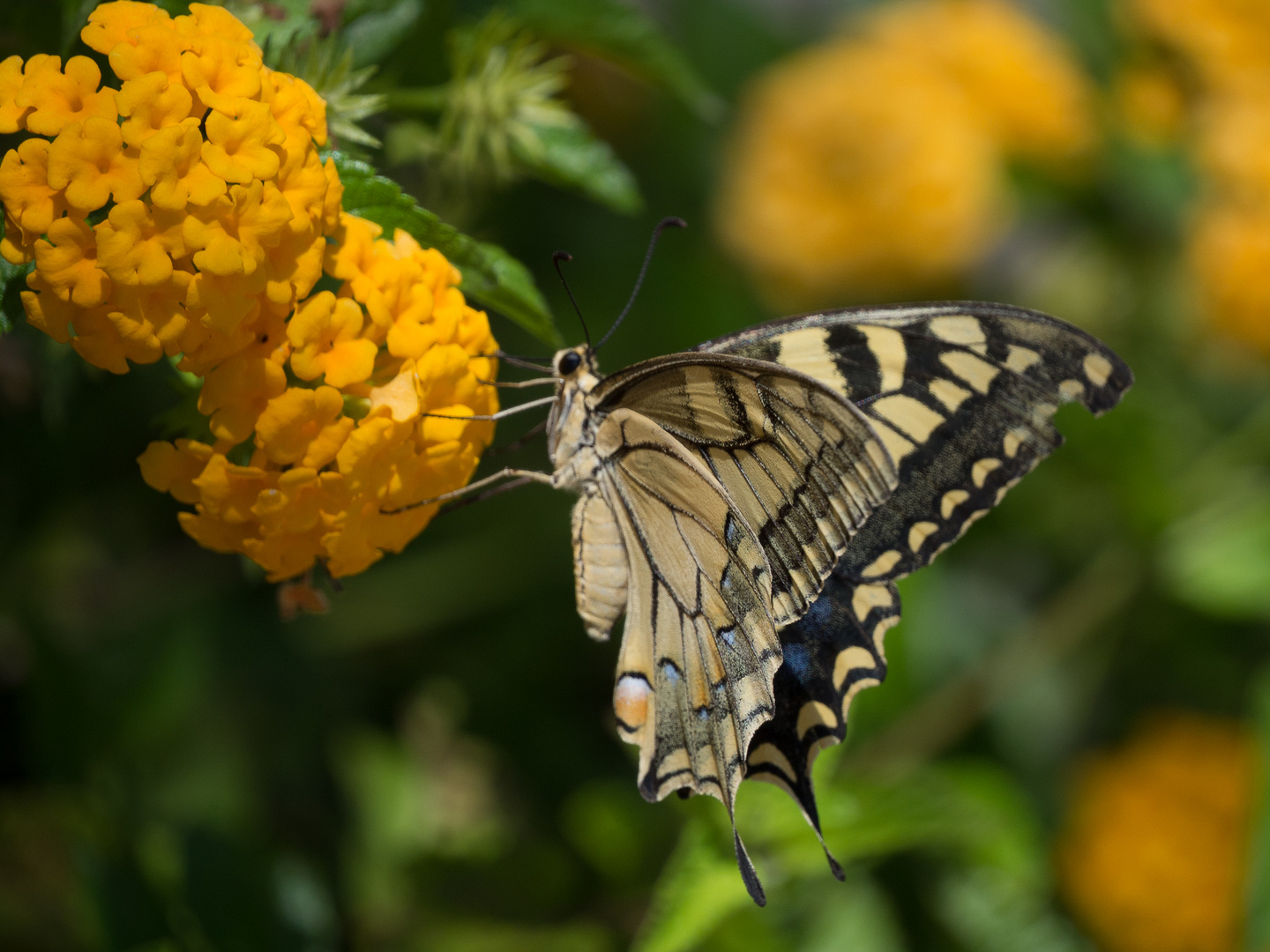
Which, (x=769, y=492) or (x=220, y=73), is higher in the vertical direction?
(x=220, y=73)

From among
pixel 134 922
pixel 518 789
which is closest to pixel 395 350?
pixel 134 922

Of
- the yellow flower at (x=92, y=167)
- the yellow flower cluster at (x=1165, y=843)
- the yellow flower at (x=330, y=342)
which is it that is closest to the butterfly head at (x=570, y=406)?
the yellow flower at (x=330, y=342)

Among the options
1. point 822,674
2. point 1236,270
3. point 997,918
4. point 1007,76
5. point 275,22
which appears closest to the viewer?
point 275,22

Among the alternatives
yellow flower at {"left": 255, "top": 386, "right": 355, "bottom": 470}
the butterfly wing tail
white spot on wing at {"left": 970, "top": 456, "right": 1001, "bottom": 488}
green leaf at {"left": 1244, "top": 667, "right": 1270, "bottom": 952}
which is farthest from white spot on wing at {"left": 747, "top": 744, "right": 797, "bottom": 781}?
green leaf at {"left": 1244, "top": 667, "right": 1270, "bottom": 952}

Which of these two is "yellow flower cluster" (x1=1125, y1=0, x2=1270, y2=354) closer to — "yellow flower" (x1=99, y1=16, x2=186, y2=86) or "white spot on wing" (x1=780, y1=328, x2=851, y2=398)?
"white spot on wing" (x1=780, y1=328, x2=851, y2=398)

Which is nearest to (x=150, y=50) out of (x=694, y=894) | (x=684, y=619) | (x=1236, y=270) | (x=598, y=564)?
(x=598, y=564)

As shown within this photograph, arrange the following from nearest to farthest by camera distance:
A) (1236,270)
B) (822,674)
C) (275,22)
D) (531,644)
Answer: (275,22), (822,674), (531,644), (1236,270)

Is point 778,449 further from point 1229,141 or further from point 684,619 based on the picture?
point 1229,141

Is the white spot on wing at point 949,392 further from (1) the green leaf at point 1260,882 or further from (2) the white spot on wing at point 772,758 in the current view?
(1) the green leaf at point 1260,882
